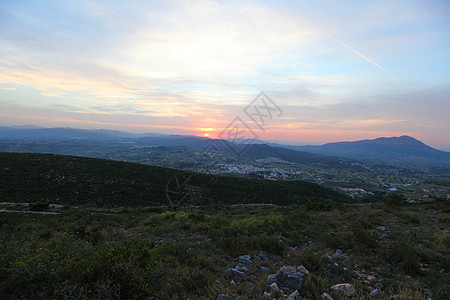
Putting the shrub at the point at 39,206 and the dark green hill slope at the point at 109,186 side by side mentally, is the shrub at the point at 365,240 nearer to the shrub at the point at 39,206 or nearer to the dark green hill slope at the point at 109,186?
the dark green hill slope at the point at 109,186

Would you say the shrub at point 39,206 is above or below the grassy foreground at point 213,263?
below

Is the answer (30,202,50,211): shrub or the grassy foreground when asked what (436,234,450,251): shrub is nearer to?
the grassy foreground

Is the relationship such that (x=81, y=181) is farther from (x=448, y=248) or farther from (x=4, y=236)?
(x=448, y=248)

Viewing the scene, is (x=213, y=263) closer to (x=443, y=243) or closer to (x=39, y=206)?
(x=443, y=243)

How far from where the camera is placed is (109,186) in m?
24.4

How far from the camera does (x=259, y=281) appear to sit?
4430mm

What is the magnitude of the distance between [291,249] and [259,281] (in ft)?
9.33

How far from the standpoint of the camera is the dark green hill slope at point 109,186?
20361 millimetres

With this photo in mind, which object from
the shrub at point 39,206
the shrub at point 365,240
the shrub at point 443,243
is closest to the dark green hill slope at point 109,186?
the shrub at point 39,206

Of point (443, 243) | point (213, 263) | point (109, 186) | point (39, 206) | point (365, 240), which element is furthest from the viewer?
point (109, 186)

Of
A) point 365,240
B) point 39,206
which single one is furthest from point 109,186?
point 365,240

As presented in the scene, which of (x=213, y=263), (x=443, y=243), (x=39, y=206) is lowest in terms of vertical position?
(x=39, y=206)

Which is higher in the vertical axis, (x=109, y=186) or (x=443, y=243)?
(x=443, y=243)

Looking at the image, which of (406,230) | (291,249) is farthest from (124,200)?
(406,230)
